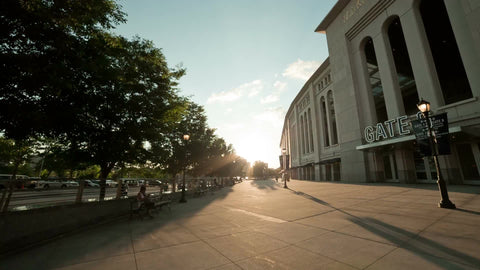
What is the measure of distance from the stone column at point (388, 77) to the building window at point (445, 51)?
156 inches

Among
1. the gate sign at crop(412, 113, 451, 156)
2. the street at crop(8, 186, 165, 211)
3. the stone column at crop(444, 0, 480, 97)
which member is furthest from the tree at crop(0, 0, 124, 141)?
the stone column at crop(444, 0, 480, 97)

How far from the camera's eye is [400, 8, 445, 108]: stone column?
17.2 meters

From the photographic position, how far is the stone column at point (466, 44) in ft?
49.4

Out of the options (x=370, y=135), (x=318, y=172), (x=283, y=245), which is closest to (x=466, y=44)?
(x=370, y=135)

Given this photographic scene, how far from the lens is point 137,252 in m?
4.32

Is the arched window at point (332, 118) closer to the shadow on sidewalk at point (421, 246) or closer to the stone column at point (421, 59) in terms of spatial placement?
the stone column at point (421, 59)

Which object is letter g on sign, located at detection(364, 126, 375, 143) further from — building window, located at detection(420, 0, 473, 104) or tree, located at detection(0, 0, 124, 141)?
tree, located at detection(0, 0, 124, 141)

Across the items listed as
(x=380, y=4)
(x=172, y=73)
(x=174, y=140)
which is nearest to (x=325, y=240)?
(x=172, y=73)

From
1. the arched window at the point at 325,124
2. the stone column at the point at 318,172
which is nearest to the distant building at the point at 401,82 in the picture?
the arched window at the point at 325,124

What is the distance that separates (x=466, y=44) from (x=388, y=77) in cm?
624

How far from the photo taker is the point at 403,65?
1021 inches

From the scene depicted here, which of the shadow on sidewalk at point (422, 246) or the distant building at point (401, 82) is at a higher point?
the distant building at point (401, 82)

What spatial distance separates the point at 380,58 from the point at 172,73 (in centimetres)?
2412

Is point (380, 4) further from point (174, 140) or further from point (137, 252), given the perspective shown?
point (137, 252)
